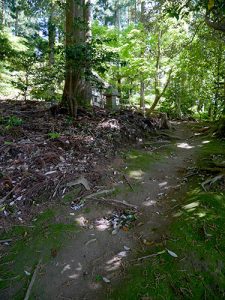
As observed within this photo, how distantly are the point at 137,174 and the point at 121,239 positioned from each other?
2027mm

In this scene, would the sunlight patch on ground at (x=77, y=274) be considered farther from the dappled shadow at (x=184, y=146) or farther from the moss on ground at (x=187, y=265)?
the dappled shadow at (x=184, y=146)

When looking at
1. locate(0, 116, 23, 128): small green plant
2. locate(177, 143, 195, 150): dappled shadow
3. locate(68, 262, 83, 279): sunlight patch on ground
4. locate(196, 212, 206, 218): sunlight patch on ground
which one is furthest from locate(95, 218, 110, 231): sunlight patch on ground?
locate(177, 143, 195, 150): dappled shadow

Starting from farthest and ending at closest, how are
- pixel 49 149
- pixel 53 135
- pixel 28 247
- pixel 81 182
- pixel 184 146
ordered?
pixel 184 146, pixel 53 135, pixel 49 149, pixel 81 182, pixel 28 247

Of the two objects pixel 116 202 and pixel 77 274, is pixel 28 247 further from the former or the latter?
pixel 116 202

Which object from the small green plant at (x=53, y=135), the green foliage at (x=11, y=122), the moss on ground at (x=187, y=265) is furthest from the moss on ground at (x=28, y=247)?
the green foliage at (x=11, y=122)

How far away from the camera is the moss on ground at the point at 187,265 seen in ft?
9.26

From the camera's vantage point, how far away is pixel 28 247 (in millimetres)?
3580

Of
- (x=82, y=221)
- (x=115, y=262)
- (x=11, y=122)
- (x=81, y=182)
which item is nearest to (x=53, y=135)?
(x=11, y=122)

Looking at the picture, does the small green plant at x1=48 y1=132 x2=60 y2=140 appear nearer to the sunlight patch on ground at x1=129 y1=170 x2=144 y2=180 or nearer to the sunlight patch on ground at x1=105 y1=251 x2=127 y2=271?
the sunlight patch on ground at x1=129 y1=170 x2=144 y2=180

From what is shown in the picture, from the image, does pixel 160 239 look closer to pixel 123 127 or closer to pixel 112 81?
pixel 123 127

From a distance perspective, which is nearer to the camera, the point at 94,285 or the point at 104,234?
the point at 94,285

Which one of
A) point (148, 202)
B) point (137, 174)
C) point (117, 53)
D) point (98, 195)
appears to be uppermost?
point (117, 53)

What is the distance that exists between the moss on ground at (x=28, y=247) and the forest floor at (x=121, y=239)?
0.01m

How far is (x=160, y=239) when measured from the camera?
3.54 meters
